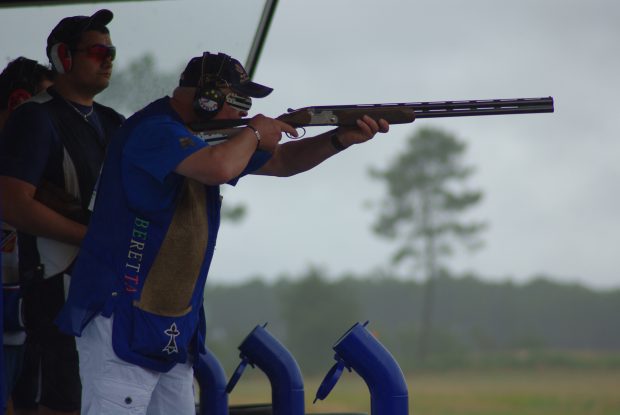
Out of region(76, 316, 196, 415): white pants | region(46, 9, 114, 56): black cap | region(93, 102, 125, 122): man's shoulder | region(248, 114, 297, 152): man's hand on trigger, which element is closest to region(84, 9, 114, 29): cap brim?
region(46, 9, 114, 56): black cap

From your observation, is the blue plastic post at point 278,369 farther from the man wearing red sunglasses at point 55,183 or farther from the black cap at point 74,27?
the black cap at point 74,27

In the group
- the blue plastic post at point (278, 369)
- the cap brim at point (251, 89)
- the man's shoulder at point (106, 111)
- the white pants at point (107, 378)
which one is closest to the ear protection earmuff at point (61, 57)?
the man's shoulder at point (106, 111)

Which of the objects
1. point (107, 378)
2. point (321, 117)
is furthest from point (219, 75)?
point (107, 378)

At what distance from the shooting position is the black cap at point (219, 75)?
2.54m

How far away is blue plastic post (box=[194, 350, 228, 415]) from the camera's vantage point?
3.44 metres

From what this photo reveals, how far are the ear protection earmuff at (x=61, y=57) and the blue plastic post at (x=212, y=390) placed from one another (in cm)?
112

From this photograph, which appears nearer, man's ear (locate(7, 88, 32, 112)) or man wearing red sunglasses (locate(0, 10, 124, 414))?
man wearing red sunglasses (locate(0, 10, 124, 414))

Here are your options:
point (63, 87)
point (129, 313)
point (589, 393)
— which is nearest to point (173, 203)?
point (129, 313)

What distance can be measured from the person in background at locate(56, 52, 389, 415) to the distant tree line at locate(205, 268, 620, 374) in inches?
1054

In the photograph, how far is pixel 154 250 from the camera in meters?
2.44

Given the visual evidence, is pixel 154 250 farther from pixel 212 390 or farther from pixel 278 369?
pixel 212 390

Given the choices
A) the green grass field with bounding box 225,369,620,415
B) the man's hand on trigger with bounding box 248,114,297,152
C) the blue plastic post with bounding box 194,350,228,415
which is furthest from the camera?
the green grass field with bounding box 225,369,620,415

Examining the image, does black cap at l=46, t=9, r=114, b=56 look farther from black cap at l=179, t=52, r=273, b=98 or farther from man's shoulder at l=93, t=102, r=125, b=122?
black cap at l=179, t=52, r=273, b=98

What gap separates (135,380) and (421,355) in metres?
31.0
